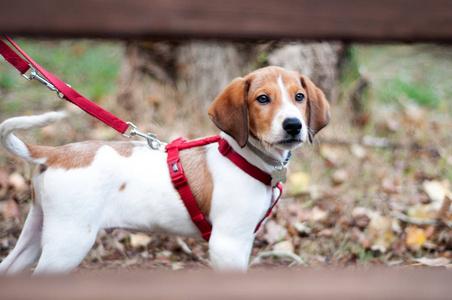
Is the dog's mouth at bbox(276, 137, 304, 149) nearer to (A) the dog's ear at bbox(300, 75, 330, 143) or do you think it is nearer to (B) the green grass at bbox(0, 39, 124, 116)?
(A) the dog's ear at bbox(300, 75, 330, 143)

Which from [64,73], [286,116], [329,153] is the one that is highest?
[64,73]

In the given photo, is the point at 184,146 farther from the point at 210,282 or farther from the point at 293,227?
the point at 210,282

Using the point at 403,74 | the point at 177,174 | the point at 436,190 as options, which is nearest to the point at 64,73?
the point at 177,174

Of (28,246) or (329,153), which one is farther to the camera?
(329,153)

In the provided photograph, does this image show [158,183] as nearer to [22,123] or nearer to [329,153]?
[22,123]

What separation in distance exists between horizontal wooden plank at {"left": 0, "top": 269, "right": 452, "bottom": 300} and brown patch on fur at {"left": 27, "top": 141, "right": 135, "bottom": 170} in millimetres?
1550

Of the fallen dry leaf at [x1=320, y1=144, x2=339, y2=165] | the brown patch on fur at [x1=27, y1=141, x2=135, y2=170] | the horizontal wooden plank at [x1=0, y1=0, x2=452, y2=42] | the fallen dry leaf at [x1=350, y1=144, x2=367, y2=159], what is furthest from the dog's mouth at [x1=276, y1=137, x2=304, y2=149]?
the fallen dry leaf at [x1=350, y1=144, x2=367, y2=159]

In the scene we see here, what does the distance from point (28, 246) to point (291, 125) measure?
5.66ft

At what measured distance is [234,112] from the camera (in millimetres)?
2318

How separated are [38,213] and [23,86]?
430cm

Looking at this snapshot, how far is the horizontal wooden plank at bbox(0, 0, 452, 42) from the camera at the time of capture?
31.1 inches

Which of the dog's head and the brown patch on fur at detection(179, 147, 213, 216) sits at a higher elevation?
the dog's head

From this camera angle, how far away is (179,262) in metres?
3.14

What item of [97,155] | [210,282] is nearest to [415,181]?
[97,155]
